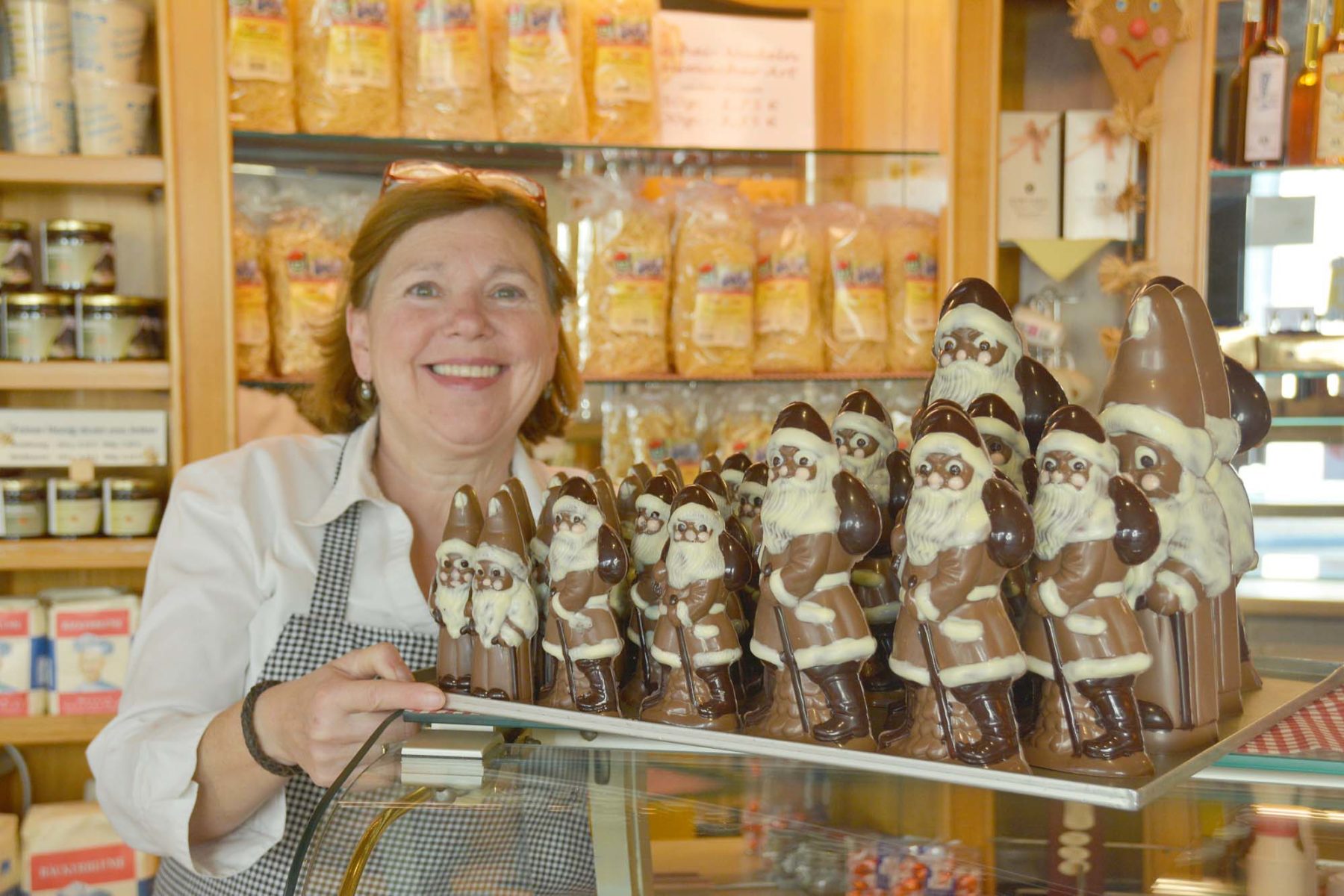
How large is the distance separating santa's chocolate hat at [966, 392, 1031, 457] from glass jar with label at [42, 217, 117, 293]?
1.66m

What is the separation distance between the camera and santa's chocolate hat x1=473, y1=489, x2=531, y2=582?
81 centimetres

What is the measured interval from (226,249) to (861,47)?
1281 mm

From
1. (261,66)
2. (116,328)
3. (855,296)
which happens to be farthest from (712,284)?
(116,328)

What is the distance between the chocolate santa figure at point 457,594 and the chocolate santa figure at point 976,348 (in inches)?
13.4

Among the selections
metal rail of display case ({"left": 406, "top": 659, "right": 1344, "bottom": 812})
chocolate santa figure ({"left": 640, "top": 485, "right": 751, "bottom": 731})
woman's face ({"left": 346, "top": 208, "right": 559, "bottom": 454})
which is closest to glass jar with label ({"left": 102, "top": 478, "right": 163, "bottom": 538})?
woman's face ({"left": 346, "top": 208, "right": 559, "bottom": 454})

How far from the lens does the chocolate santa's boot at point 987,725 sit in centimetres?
61

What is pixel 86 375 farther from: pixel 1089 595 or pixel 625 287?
pixel 1089 595

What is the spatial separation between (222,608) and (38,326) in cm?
86

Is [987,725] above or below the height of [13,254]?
below

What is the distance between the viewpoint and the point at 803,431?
669 mm

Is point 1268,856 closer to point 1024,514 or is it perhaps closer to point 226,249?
point 1024,514

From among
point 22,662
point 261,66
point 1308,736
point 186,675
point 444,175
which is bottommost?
point 22,662

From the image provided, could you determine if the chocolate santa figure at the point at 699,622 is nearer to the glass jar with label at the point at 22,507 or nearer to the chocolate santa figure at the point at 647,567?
the chocolate santa figure at the point at 647,567

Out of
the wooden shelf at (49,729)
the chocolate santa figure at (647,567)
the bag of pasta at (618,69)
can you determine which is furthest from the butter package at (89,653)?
the chocolate santa figure at (647,567)
